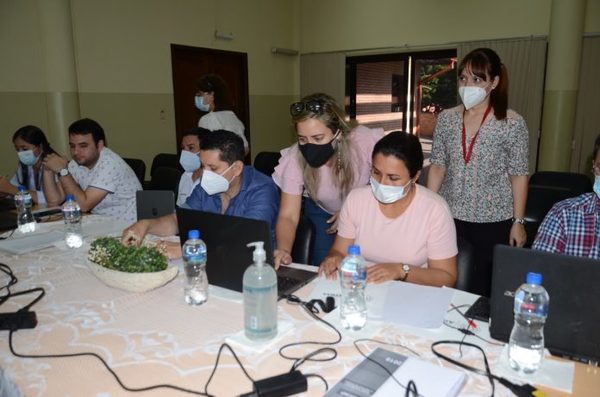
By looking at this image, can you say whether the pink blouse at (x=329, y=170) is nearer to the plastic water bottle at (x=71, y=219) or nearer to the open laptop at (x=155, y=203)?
the open laptop at (x=155, y=203)

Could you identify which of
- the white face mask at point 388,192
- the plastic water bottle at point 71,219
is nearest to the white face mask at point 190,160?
the plastic water bottle at point 71,219

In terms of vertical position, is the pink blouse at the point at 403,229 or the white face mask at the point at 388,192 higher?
the white face mask at the point at 388,192

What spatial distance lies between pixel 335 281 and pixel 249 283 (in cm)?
46

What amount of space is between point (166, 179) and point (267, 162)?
1456 millimetres

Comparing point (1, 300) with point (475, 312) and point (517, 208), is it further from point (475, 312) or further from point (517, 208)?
point (517, 208)

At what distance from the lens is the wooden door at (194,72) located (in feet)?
18.4

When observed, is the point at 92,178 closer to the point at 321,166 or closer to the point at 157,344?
the point at 321,166

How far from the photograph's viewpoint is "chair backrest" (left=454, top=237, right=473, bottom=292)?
5.59ft

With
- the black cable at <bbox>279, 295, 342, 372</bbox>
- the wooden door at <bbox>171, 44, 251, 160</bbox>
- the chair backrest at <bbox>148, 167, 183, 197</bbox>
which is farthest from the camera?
the wooden door at <bbox>171, 44, 251, 160</bbox>

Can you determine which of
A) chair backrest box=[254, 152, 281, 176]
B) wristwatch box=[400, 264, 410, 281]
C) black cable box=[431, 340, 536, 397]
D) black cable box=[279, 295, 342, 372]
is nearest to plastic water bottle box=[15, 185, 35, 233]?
black cable box=[279, 295, 342, 372]

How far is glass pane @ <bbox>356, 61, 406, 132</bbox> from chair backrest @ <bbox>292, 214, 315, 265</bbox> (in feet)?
15.6

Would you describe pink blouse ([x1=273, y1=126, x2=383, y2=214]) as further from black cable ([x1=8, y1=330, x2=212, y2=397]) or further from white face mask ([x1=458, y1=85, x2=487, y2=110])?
black cable ([x1=8, y1=330, x2=212, y2=397])

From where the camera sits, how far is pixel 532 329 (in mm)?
1111

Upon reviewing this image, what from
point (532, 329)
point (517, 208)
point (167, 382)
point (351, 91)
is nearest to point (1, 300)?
point (167, 382)
